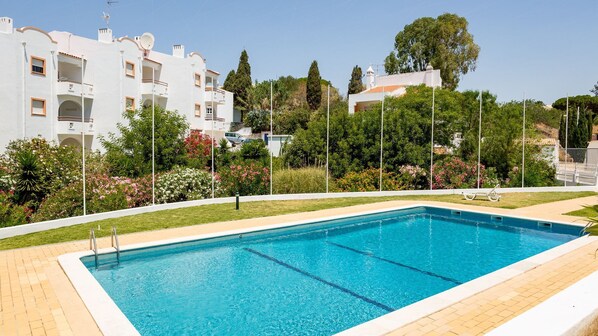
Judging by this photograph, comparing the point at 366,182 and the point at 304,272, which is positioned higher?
the point at 366,182

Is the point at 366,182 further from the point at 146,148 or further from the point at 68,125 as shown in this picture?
the point at 68,125

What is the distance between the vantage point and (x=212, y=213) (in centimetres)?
1391

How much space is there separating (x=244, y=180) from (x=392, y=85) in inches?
1099

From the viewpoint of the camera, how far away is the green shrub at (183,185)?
15.8 metres

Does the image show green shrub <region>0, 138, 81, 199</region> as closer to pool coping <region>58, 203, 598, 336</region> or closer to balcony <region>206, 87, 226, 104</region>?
pool coping <region>58, 203, 598, 336</region>

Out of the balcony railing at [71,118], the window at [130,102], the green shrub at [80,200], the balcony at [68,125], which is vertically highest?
the window at [130,102]

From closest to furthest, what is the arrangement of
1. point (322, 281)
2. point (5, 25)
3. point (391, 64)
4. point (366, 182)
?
point (322, 281) < point (366, 182) < point (5, 25) < point (391, 64)

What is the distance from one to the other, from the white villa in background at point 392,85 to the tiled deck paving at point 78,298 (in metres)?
27.9

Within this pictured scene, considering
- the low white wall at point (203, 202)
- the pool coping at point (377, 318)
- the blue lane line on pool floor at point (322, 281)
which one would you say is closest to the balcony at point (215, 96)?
the low white wall at point (203, 202)

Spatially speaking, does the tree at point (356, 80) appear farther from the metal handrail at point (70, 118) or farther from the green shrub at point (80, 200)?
the green shrub at point (80, 200)

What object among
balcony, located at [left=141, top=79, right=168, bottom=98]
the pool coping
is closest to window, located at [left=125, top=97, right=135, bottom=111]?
balcony, located at [left=141, top=79, right=168, bottom=98]

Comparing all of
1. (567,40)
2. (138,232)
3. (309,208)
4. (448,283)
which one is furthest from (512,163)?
(138,232)

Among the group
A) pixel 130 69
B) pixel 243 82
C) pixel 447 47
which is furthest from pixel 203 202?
pixel 243 82

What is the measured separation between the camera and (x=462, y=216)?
49.4 ft
